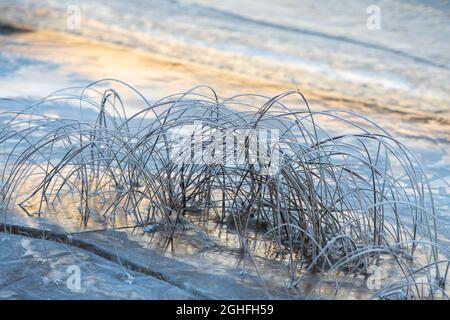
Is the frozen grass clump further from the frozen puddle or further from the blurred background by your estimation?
the blurred background

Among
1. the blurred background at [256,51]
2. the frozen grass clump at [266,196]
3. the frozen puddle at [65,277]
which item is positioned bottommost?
the frozen puddle at [65,277]

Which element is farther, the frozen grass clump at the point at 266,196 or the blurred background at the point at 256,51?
the blurred background at the point at 256,51

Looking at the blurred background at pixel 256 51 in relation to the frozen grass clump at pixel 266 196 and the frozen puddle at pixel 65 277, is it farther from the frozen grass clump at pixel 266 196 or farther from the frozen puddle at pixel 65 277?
the frozen puddle at pixel 65 277

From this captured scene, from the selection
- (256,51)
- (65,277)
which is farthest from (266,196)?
(256,51)

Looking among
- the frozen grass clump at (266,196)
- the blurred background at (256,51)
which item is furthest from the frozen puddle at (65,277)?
the blurred background at (256,51)

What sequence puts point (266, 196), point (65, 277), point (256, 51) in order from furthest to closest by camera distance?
point (256, 51) → point (266, 196) → point (65, 277)

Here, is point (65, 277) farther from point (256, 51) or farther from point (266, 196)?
point (256, 51)

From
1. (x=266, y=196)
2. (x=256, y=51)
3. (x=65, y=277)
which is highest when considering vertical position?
(x=256, y=51)

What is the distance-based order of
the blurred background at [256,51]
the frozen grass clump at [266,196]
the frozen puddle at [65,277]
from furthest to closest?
1. the blurred background at [256,51]
2. the frozen grass clump at [266,196]
3. the frozen puddle at [65,277]

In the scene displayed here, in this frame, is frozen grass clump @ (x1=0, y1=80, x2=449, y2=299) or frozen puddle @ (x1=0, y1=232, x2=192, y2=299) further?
frozen grass clump @ (x1=0, y1=80, x2=449, y2=299)

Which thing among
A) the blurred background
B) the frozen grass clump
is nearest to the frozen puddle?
the frozen grass clump

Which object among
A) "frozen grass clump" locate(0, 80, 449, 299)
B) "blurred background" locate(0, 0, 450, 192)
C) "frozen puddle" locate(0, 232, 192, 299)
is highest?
"blurred background" locate(0, 0, 450, 192)

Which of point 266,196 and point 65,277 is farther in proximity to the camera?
point 266,196
